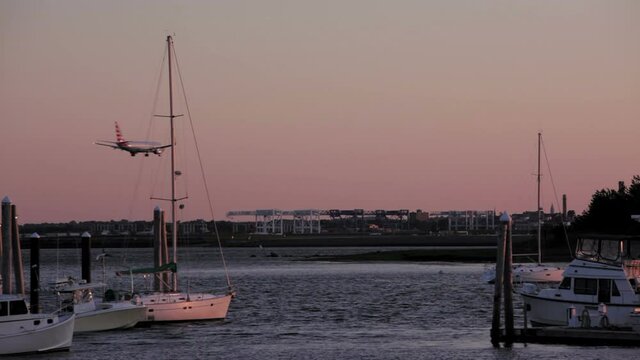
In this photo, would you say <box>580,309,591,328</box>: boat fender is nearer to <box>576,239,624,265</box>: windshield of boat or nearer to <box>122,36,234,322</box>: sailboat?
<box>576,239,624,265</box>: windshield of boat

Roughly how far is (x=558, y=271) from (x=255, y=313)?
29.6 metres

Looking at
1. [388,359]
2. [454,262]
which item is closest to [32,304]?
[388,359]

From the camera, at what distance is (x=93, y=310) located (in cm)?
5525

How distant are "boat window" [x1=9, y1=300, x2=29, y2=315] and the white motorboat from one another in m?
20.7

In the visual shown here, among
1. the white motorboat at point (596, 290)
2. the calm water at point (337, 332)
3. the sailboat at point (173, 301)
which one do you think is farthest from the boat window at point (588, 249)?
the sailboat at point (173, 301)

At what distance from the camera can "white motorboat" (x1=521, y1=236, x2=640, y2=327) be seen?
47.3 metres

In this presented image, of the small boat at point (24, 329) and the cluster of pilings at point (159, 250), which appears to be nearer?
the small boat at point (24, 329)

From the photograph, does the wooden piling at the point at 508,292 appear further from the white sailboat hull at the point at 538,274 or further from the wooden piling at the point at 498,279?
the white sailboat hull at the point at 538,274

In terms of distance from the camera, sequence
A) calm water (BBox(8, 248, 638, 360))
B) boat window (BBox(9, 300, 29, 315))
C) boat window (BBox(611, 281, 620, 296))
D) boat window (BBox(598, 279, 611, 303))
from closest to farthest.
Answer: boat window (BBox(9, 300, 29, 315)) < calm water (BBox(8, 248, 638, 360)) < boat window (BBox(611, 281, 620, 296)) < boat window (BBox(598, 279, 611, 303))

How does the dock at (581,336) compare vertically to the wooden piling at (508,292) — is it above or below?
below

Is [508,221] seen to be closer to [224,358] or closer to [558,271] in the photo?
[224,358]

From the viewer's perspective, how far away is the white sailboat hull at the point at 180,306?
2264 inches

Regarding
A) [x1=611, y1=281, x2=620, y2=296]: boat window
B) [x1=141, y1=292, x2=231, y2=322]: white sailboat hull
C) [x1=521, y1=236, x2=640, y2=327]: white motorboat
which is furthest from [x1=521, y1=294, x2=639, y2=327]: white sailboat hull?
[x1=141, y1=292, x2=231, y2=322]: white sailboat hull

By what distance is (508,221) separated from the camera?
151ft
